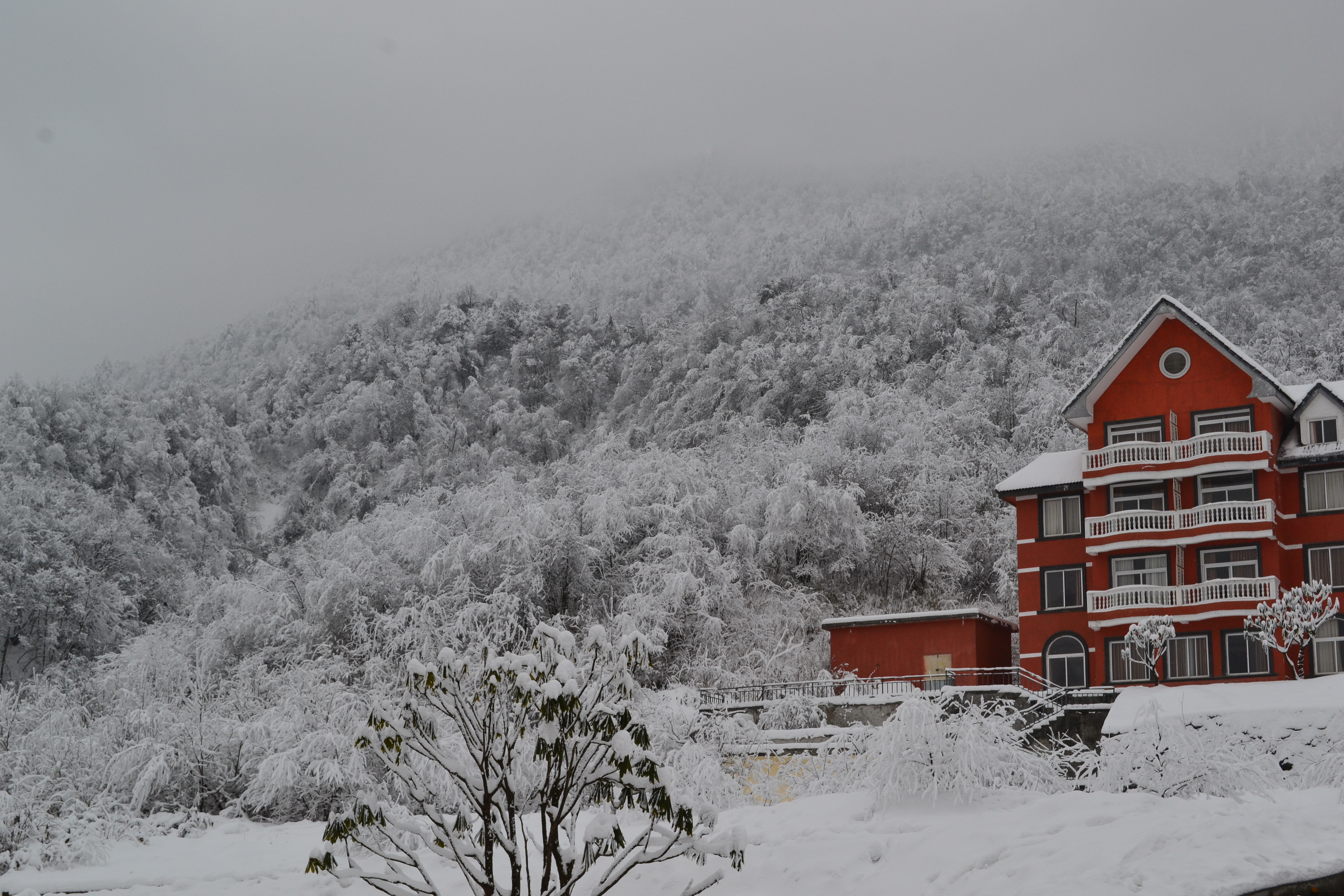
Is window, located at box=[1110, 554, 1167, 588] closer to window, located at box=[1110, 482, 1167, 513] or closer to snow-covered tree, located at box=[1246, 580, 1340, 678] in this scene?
window, located at box=[1110, 482, 1167, 513]

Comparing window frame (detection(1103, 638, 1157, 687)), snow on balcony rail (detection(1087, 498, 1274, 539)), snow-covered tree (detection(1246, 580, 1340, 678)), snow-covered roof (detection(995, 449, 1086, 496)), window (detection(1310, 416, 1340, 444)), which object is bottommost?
window frame (detection(1103, 638, 1157, 687))

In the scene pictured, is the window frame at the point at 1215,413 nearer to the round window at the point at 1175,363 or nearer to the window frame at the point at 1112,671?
the round window at the point at 1175,363

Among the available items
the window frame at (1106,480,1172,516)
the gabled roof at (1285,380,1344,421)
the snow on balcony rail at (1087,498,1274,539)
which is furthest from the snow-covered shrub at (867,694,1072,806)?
the gabled roof at (1285,380,1344,421)

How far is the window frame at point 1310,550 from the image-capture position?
33531mm

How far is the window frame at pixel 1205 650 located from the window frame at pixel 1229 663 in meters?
0.10

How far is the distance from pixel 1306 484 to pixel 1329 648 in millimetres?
4403

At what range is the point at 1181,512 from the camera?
3434cm

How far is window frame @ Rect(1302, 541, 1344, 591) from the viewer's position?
1320 inches

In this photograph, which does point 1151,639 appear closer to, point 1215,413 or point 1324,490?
point 1324,490

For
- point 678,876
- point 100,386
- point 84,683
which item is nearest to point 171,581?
point 84,683

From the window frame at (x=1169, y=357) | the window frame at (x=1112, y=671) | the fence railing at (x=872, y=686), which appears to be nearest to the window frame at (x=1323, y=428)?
the window frame at (x=1169, y=357)

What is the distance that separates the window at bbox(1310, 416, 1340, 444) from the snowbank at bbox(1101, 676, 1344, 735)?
23.0 feet

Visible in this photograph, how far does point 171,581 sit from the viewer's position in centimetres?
5966

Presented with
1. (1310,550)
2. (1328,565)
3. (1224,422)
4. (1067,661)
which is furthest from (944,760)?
(1224,422)
